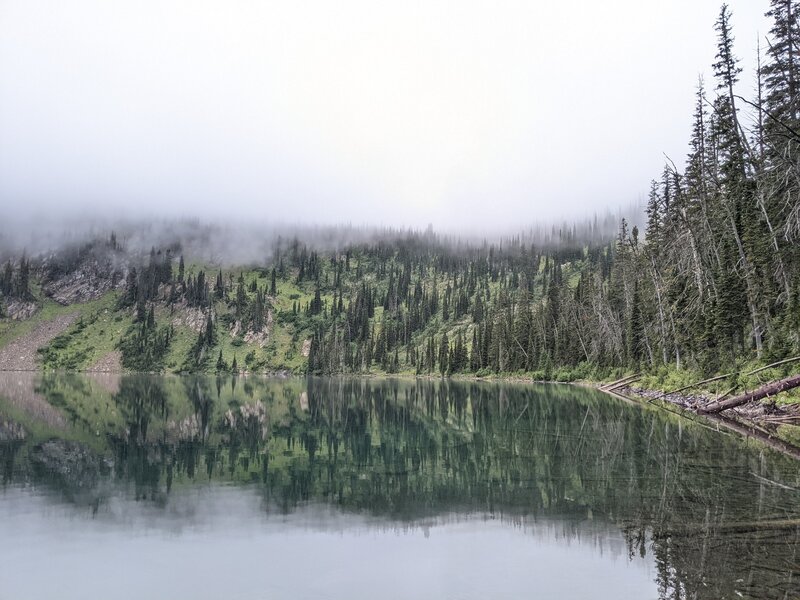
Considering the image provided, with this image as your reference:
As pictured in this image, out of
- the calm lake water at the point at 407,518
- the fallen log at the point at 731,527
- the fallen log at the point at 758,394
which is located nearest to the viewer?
the calm lake water at the point at 407,518

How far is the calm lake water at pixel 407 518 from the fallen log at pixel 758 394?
298cm

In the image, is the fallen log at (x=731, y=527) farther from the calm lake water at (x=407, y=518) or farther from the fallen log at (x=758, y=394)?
the fallen log at (x=758, y=394)

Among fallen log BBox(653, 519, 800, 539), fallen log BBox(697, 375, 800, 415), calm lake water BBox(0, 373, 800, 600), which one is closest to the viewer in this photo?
calm lake water BBox(0, 373, 800, 600)

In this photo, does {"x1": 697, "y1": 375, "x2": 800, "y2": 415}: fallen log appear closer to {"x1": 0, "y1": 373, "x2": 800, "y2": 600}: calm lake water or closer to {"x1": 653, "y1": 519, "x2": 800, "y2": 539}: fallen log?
{"x1": 0, "y1": 373, "x2": 800, "y2": 600}: calm lake water

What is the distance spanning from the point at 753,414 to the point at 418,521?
82.9 feet

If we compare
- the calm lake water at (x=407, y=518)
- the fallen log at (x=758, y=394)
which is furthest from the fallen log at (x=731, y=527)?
the fallen log at (x=758, y=394)

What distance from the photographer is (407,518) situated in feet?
48.3

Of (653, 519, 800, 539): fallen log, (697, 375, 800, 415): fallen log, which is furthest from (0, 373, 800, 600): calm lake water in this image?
(697, 375, 800, 415): fallen log

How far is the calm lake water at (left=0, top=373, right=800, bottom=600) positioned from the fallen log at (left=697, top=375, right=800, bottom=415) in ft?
9.77

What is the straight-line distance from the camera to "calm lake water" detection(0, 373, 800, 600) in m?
10.2

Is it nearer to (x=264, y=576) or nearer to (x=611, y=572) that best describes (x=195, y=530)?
(x=264, y=576)

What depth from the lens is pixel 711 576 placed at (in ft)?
30.2

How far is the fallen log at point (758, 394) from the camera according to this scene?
80.9 feet

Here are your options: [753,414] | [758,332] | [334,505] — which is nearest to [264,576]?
[334,505]
